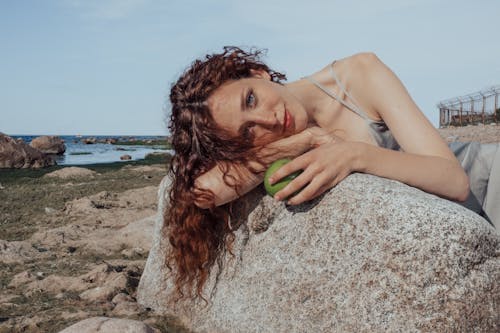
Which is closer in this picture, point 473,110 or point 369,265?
point 369,265

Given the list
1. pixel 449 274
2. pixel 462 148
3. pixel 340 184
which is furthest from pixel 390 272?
pixel 462 148

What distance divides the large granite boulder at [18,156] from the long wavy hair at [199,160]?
19492 millimetres

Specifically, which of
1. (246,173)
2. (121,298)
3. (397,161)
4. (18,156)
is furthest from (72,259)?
(18,156)

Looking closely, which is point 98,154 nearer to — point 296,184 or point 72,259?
point 72,259

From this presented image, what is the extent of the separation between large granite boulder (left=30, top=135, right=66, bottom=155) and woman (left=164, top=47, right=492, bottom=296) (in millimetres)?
32973

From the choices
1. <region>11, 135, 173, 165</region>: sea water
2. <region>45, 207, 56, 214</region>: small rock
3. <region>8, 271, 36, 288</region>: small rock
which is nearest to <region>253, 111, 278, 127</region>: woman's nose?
<region>8, 271, 36, 288</region>: small rock

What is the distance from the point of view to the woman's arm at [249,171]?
9.45 feet

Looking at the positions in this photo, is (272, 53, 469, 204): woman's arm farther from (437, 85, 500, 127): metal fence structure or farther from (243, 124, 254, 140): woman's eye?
(437, 85, 500, 127): metal fence structure

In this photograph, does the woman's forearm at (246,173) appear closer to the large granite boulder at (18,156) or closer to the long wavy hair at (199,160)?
the long wavy hair at (199,160)

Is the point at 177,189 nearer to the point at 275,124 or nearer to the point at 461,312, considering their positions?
the point at 275,124

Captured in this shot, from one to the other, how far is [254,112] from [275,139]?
200mm

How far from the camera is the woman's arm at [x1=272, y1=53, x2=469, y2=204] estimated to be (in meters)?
2.64

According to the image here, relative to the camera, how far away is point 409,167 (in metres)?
2.75

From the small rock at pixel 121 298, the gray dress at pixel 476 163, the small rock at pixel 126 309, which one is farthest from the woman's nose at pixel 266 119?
the small rock at pixel 121 298
